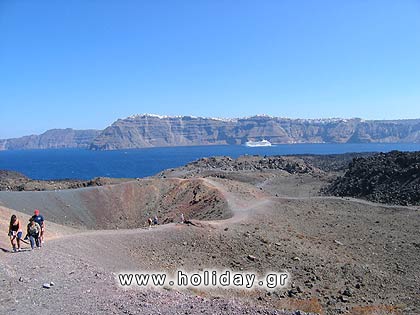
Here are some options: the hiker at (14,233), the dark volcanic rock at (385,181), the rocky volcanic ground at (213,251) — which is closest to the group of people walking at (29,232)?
the hiker at (14,233)

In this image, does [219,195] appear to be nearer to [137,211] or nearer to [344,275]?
[137,211]

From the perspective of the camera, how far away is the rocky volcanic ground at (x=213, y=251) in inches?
525

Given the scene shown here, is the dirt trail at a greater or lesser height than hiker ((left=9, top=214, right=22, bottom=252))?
lesser

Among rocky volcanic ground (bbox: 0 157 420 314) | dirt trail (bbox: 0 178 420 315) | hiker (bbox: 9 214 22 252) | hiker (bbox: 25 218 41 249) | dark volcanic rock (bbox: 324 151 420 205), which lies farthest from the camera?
dark volcanic rock (bbox: 324 151 420 205)

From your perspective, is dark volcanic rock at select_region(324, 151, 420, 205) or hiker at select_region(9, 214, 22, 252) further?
dark volcanic rock at select_region(324, 151, 420, 205)

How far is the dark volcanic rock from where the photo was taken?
42781 millimetres

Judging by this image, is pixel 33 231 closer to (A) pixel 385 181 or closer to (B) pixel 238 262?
(B) pixel 238 262

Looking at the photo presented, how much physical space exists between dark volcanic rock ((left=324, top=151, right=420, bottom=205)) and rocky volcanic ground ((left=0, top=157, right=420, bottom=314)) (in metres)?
2.62

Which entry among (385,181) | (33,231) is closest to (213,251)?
(33,231)

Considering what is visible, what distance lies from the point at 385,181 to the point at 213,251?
3200 cm

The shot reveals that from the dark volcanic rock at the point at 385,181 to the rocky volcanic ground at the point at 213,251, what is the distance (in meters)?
2.62

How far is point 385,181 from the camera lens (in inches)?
1887

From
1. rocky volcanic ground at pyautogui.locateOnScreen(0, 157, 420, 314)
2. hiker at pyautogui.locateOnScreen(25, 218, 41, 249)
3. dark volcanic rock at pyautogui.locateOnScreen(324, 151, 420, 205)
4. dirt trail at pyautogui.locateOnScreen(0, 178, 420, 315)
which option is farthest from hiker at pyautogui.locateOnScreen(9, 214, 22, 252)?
dark volcanic rock at pyautogui.locateOnScreen(324, 151, 420, 205)

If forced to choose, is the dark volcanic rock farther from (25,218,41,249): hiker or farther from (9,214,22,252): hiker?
(9,214,22,252): hiker
